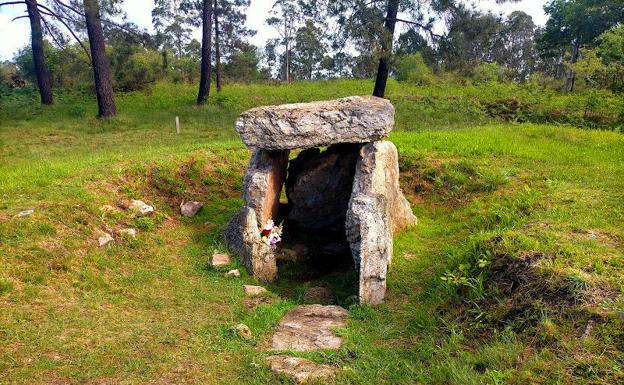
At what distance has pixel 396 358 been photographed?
17.9ft

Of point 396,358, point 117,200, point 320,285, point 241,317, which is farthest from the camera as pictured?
point 117,200

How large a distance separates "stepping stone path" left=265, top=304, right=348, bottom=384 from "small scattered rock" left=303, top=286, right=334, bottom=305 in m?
0.57

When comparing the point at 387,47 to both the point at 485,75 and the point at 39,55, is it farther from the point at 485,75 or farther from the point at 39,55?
the point at 39,55

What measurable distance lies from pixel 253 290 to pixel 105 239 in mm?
2786

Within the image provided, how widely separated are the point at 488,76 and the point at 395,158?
1826 centimetres

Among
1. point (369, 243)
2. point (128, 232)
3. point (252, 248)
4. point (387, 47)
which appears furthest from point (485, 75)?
point (128, 232)

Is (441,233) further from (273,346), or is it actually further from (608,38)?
(608,38)

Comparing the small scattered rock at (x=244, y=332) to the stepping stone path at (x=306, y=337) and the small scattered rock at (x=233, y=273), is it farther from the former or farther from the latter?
the small scattered rock at (x=233, y=273)

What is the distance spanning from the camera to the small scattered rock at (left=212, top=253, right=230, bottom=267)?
26.2 feet

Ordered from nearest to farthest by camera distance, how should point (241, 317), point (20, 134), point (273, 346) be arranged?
point (273, 346)
point (241, 317)
point (20, 134)

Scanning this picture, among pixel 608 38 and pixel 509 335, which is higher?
pixel 608 38

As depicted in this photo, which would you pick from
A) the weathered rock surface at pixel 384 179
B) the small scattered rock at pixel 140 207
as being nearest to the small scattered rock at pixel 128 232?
the small scattered rock at pixel 140 207

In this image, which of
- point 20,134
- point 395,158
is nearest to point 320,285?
point 395,158

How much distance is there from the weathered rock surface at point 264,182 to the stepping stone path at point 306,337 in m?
2.37
